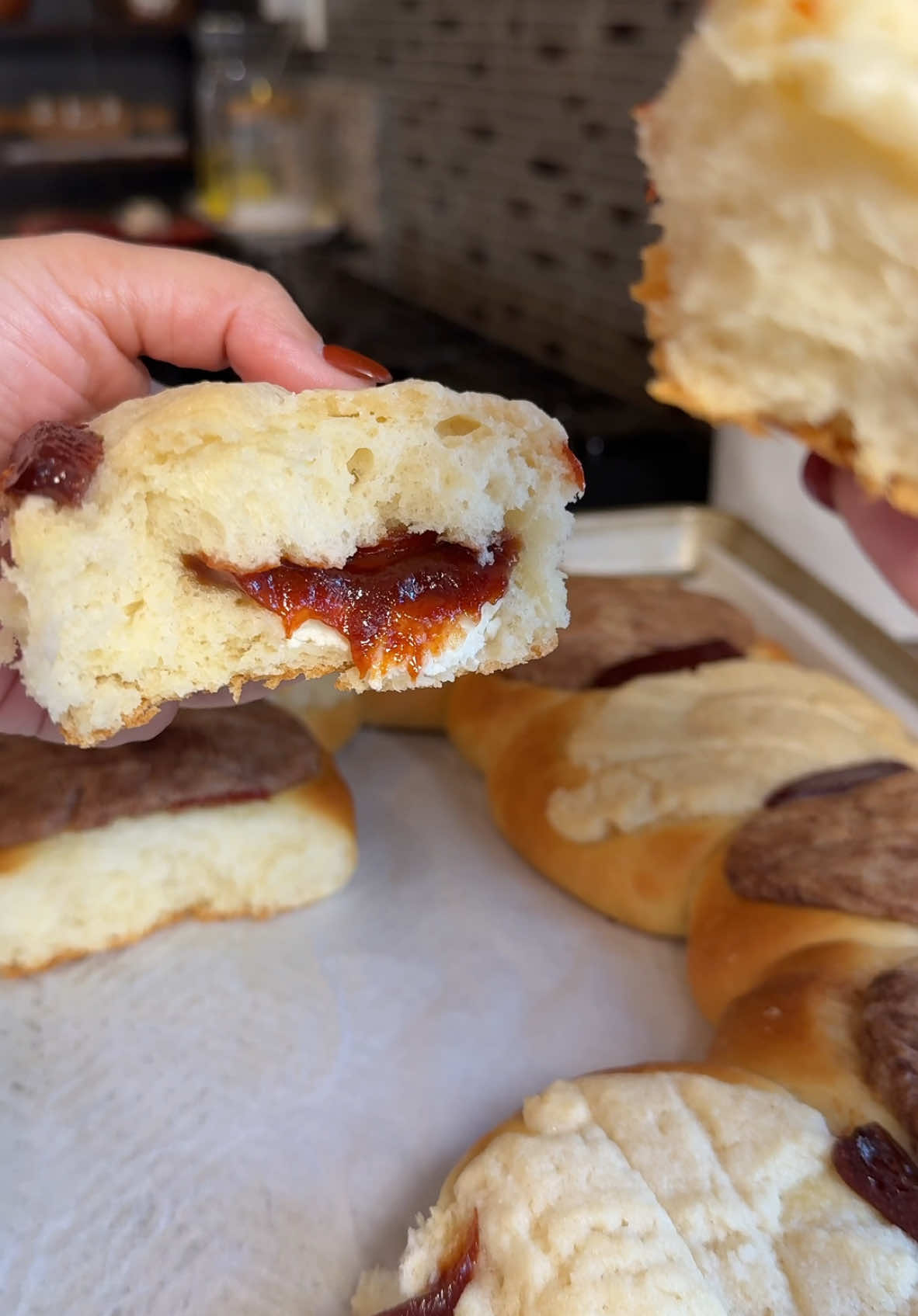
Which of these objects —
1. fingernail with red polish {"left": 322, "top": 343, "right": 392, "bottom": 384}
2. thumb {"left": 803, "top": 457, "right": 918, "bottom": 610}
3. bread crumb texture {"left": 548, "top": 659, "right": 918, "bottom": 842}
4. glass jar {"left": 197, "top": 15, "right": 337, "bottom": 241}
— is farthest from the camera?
glass jar {"left": 197, "top": 15, "right": 337, "bottom": 241}

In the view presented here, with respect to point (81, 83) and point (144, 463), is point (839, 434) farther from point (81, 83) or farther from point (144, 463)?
point (81, 83)

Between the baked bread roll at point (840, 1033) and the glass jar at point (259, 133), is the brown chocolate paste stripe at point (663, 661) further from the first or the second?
the glass jar at point (259, 133)

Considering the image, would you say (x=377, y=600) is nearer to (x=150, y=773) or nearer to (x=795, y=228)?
(x=795, y=228)

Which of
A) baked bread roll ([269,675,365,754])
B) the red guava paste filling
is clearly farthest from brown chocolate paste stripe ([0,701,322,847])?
the red guava paste filling

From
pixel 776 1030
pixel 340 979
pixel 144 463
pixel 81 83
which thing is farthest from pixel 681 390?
pixel 81 83

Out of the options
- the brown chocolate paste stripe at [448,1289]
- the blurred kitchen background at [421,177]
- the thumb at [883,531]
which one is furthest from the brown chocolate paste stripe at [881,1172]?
the blurred kitchen background at [421,177]

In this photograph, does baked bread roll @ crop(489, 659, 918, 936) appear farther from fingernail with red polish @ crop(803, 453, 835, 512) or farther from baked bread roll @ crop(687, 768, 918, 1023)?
fingernail with red polish @ crop(803, 453, 835, 512)
